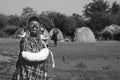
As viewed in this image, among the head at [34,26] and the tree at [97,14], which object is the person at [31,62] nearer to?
the head at [34,26]

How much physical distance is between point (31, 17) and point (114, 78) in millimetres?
5655

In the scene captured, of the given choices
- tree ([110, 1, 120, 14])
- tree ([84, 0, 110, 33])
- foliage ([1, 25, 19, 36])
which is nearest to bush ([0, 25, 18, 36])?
foliage ([1, 25, 19, 36])

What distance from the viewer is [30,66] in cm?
537

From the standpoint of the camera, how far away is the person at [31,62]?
538 centimetres

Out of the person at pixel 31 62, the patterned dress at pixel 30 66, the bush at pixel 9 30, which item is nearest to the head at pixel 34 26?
the person at pixel 31 62

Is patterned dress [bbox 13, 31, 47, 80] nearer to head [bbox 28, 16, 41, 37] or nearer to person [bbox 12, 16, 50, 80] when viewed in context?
person [bbox 12, 16, 50, 80]

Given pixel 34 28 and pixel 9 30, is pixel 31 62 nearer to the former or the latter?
pixel 34 28

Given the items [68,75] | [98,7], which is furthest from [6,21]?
[68,75]

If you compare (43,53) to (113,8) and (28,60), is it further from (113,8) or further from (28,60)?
(113,8)

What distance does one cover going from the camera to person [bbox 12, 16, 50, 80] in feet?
17.6

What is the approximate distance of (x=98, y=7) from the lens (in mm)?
80375

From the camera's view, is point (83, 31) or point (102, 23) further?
point (102, 23)

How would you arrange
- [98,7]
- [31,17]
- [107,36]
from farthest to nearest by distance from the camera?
1. [98,7]
2. [107,36]
3. [31,17]

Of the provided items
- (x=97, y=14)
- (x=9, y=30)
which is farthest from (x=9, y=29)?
(x=97, y=14)
